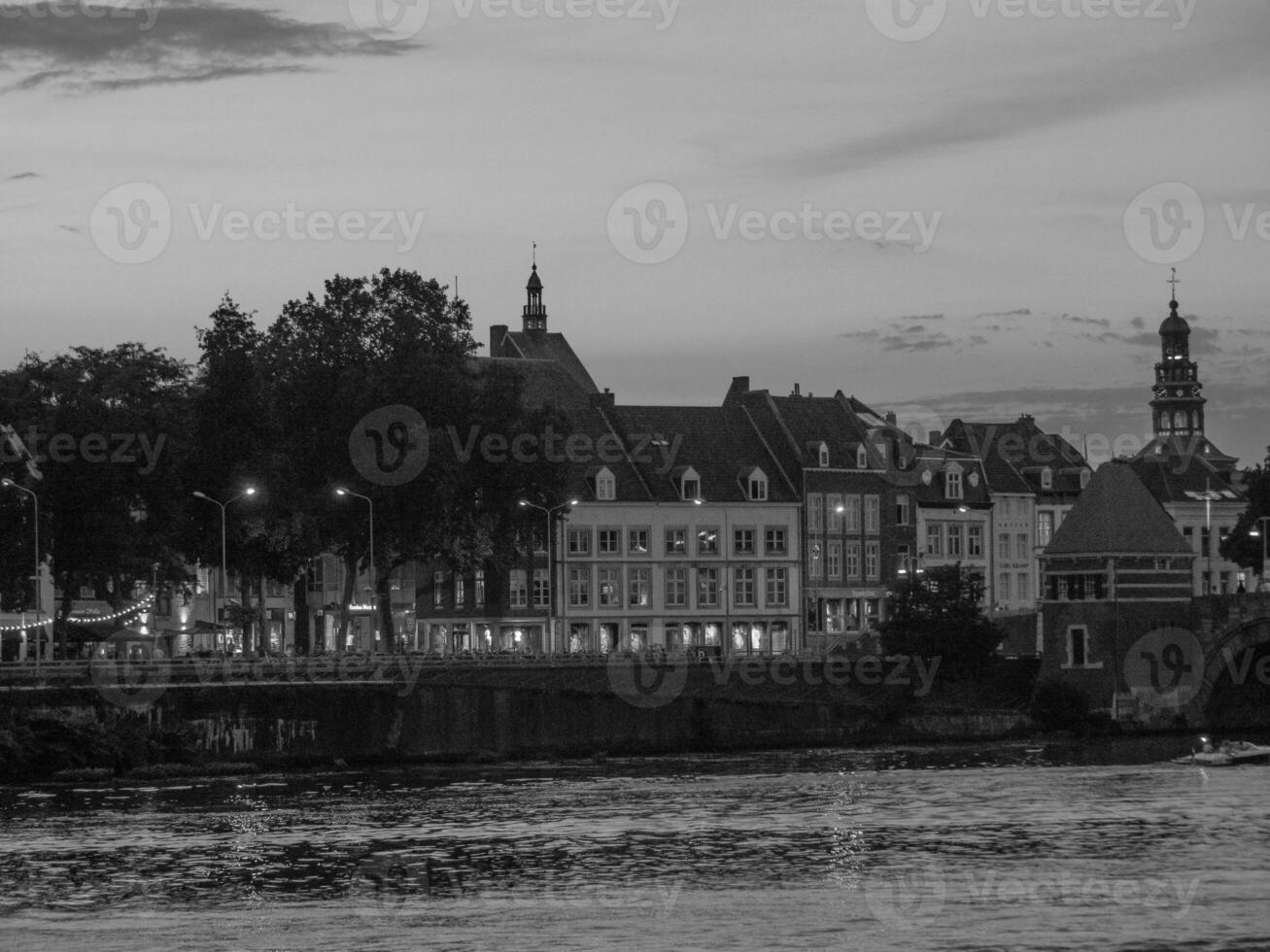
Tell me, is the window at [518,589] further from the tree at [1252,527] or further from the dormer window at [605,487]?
the tree at [1252,527]

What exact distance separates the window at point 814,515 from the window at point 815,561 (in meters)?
0.80

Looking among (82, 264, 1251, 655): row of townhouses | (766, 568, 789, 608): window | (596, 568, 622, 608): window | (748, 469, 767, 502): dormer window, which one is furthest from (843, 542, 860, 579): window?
(596, 568, 622, 608): window

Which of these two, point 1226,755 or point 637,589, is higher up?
point 637,589

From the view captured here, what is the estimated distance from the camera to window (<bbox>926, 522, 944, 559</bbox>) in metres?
150

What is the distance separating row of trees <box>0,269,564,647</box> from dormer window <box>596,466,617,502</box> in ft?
53.6

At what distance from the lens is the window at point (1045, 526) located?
15825cm

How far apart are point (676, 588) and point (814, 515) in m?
9.23

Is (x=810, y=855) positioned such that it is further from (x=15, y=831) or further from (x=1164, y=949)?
(x=15, y=831)

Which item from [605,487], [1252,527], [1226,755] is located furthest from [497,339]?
[1226,755]

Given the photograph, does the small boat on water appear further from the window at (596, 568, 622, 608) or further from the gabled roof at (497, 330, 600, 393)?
the gabled roof at (497, 330, 600, 393)

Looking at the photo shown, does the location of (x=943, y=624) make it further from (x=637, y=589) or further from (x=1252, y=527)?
(x=1252, y=527)

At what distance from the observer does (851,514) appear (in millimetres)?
145625

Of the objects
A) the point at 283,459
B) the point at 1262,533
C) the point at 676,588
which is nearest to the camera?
the point at 283,459

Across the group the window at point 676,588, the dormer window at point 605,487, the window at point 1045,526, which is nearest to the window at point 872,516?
the window at point 676,588
